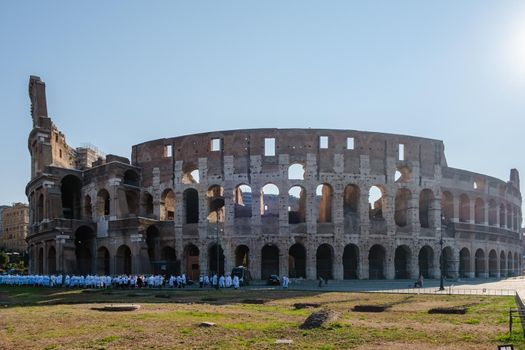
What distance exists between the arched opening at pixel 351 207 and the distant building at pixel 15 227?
89936mm

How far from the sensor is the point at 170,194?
5475 cm

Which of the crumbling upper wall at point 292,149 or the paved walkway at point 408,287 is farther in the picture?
the crumbling upper wall at point 292,149

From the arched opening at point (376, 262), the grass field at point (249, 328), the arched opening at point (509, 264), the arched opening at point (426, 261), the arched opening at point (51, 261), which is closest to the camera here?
the grass field at point (249, 328)

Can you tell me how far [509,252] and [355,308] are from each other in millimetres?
47222

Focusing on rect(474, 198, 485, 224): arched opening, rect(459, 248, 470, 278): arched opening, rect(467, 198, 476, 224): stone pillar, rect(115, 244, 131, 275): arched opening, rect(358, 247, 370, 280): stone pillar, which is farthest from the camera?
rect(474, 198, 485, 224): arched opening

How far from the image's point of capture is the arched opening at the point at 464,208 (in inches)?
2211

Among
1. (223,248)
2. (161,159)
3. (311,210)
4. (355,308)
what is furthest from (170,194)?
(355,308)

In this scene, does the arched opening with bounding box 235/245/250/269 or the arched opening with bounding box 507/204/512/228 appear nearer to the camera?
the arched opening with bounding box 235/245/250/269

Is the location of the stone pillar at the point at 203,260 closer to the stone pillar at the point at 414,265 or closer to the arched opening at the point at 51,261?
the arched opening at the point at 51,261

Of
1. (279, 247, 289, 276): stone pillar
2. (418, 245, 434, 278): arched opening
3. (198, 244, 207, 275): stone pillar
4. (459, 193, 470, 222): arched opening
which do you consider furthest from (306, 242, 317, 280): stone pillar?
(459, 193, 470, 222): arched opening

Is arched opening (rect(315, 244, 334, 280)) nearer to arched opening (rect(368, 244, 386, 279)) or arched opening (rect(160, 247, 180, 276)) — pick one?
arched opening (rect(368, 244, 386, 279))

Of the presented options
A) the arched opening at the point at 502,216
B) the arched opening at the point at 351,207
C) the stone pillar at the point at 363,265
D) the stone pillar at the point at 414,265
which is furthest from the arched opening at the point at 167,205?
the arched opening at the point at 502,216

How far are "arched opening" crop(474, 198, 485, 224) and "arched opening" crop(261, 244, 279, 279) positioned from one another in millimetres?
23154

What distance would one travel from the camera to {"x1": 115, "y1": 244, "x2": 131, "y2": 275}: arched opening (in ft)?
164
